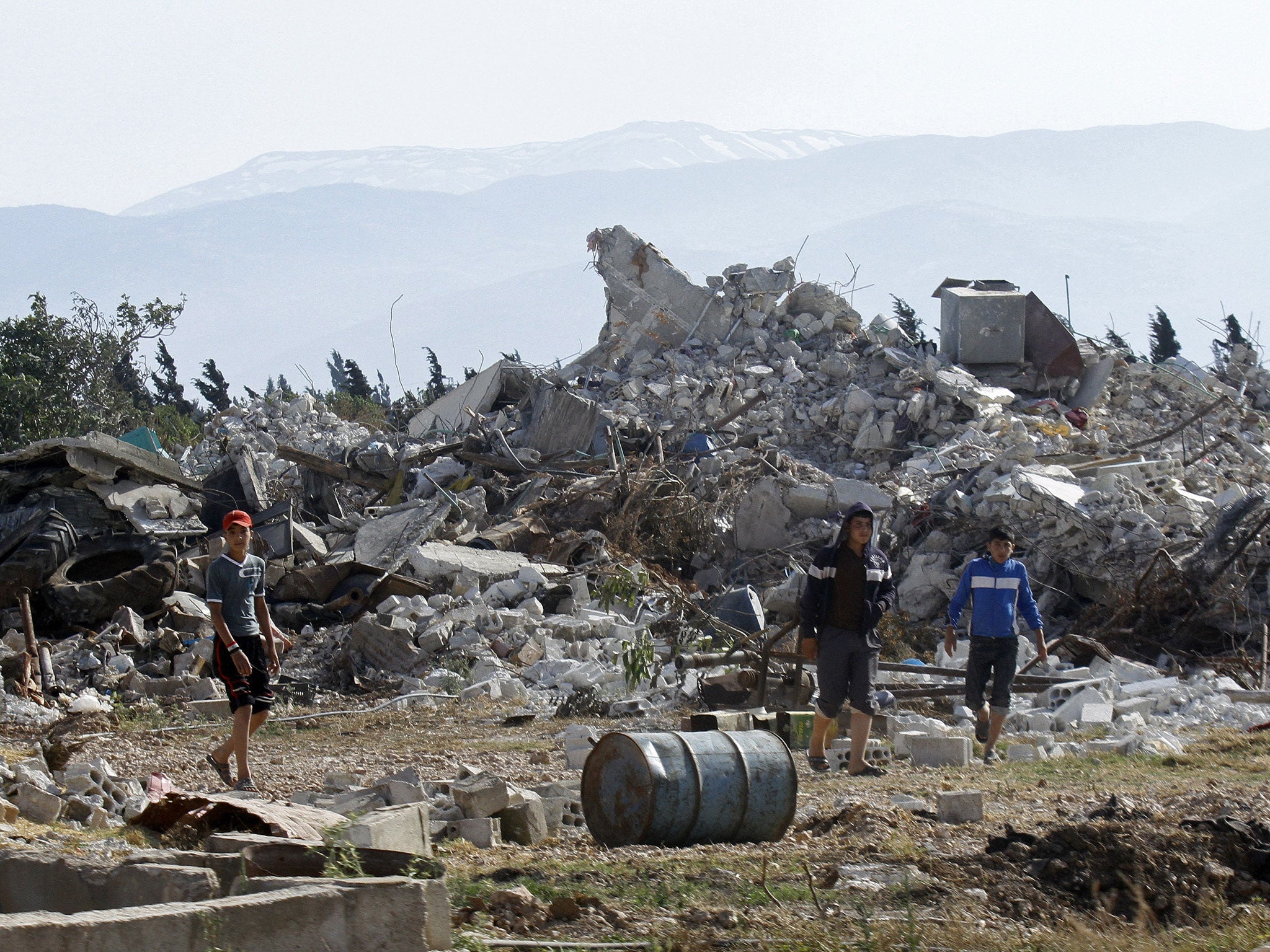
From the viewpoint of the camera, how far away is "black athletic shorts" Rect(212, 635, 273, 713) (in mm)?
5930

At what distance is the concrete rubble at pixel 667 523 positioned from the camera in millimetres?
8977

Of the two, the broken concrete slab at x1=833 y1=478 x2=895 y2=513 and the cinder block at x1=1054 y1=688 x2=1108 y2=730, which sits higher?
the broken concrete slab at x1=833 y1=478 x2=895 y2=513

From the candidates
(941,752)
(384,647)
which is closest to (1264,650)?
(941,752)

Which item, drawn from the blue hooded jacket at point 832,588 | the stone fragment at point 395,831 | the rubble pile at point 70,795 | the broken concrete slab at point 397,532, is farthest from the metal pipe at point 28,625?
the stone fragment at point 395,831

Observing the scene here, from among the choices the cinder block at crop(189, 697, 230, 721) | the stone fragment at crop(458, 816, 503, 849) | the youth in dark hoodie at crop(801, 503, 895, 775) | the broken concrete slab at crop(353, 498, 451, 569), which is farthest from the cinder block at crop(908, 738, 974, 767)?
the broken concrete slab at crop(353, 498, 451, 569)

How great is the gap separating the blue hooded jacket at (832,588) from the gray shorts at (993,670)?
1.09m

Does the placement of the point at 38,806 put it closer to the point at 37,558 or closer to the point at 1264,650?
the point at 37,558

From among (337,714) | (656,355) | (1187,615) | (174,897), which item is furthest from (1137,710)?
(656,355)

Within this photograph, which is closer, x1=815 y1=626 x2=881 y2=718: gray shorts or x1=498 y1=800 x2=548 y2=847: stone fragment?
x1=498 y1=800 x2=548 y2=847: stone fragment

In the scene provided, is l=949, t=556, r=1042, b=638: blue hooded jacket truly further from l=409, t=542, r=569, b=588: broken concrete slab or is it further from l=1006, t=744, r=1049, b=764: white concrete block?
l=409, t=542, r=569, b=588: broken concrete slab

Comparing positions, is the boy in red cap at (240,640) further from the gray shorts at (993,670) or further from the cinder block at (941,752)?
the gray shorts at (993,670)

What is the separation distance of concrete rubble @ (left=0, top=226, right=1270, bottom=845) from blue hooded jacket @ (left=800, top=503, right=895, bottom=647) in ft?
2.84

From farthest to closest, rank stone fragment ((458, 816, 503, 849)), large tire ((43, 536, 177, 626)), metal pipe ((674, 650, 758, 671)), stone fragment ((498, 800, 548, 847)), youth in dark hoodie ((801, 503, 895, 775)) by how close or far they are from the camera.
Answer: large tire ((43, 536, 177, 626))
metal pipe ((674, 650, 758, 671))
youth in dark hoodie ((801, 503, 895, 775))
stone fragment ((498, 800, 548, 847))
stone fragment ((458, 816, 503, 849))

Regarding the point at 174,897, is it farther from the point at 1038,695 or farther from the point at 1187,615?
the point at 1187,615
